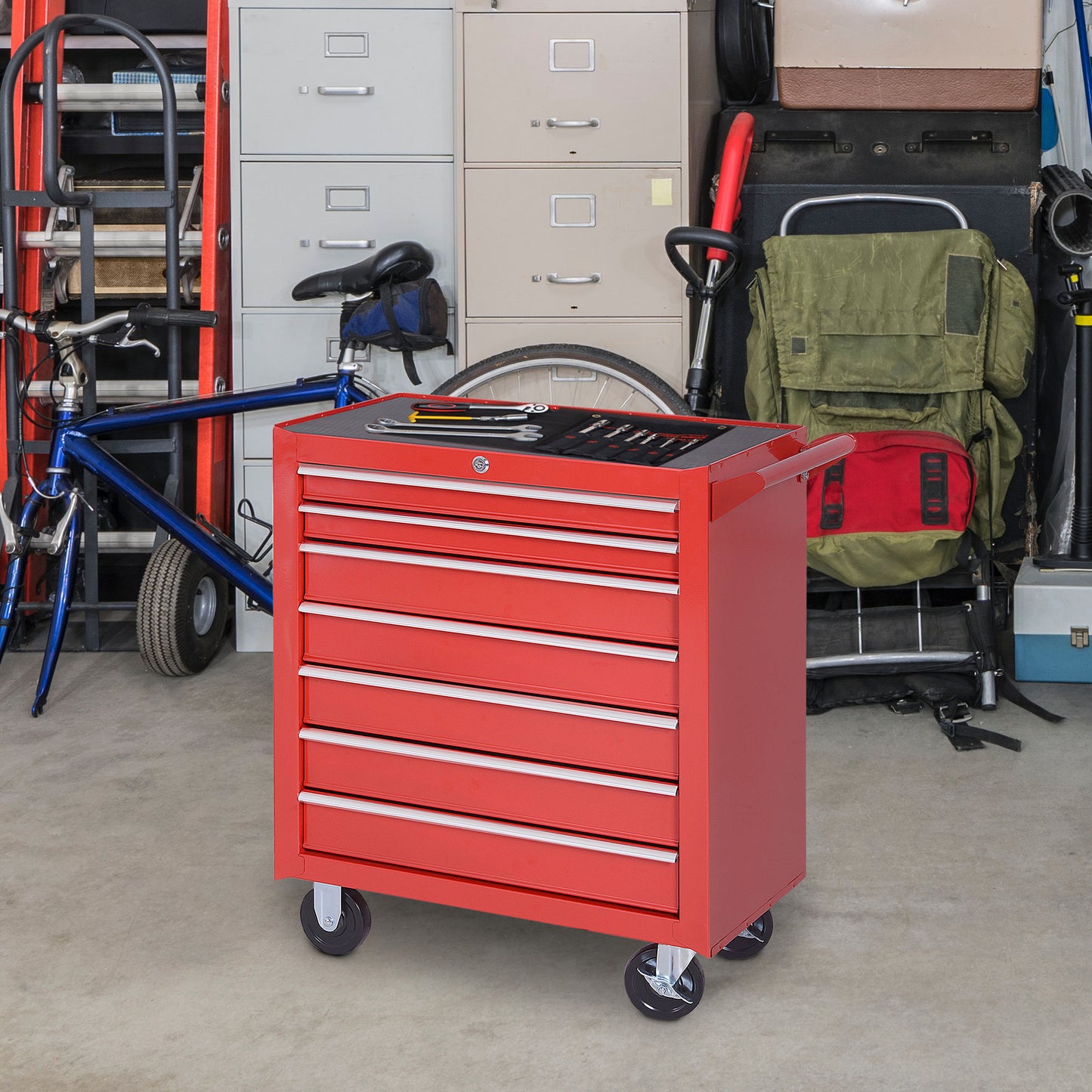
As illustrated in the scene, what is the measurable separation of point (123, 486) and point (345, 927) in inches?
61.7

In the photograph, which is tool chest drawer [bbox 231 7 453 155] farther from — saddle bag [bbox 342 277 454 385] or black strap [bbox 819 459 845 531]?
black strap [bbox 819 459 845 531]

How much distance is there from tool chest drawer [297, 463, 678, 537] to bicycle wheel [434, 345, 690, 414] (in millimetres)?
1377

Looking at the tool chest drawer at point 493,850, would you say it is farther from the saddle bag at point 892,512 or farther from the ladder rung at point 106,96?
the ladder rung at point 106,96

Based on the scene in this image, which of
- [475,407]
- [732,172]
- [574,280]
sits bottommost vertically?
[475,407]

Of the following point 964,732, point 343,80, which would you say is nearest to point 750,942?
point 964,732

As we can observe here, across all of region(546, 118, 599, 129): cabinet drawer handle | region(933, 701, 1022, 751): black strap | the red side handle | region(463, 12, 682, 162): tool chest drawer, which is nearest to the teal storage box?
region(933, 701, 1022, 751): black strap

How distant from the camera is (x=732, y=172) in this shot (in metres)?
3.27

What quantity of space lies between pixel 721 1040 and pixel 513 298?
2.09m

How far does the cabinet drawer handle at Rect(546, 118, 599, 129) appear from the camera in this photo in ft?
11.0

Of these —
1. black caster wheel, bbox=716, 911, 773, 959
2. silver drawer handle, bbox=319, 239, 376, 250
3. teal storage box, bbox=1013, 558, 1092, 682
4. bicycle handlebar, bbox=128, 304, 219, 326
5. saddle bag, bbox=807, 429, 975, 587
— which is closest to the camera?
black caster wheel, bbox=716, 911, 773, 959

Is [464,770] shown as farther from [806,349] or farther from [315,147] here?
[315,147]

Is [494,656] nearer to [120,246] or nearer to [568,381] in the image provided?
[568,381]

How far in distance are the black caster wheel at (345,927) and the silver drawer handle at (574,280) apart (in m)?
1.84

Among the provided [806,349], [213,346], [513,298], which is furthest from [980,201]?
[213,346]
